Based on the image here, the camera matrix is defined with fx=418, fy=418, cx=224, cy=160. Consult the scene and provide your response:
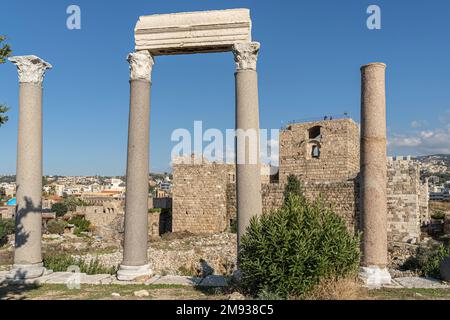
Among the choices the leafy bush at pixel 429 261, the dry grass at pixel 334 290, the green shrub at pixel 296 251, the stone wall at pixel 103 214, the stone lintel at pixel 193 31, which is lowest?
the stone wall at pixel 103 214

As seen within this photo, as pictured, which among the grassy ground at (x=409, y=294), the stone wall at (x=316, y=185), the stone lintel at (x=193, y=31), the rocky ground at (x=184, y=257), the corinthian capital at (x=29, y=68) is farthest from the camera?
the stone wall at (x=316, y=185)

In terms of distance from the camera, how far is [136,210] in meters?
9.17

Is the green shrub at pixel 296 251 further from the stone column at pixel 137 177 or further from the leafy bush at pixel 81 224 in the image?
the leafy bush at pixel 81 224

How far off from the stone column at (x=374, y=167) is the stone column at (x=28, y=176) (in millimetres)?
7184

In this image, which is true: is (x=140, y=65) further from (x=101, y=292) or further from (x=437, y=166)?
(x=437, y=166)

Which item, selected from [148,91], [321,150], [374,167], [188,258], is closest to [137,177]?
[148,91]

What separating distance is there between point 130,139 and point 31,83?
2655 millimetres

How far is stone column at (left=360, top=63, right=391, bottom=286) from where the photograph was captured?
8.72 m

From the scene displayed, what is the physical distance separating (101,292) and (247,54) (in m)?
5.62

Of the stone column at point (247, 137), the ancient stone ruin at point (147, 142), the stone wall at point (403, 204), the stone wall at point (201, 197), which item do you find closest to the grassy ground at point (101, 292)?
the ancient stone ruin at point (147, 142)

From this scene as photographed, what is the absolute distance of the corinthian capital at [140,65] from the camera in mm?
9320

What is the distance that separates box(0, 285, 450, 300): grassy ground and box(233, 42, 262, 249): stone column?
156cm
